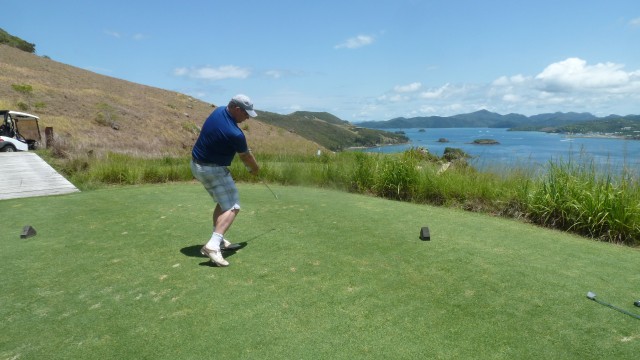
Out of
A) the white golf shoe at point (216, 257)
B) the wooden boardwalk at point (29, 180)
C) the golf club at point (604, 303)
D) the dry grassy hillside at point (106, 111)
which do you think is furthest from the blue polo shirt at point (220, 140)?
the dry grassy hillside at point (106, 111)

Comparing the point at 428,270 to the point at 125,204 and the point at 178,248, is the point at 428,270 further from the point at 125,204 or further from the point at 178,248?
the point at 125,204

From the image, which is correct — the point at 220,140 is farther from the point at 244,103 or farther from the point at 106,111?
the point at 106,111

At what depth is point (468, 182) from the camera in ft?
28.9

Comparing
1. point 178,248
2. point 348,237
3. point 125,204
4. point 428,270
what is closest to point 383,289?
point 428,270

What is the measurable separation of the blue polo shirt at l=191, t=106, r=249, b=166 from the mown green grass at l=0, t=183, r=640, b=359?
3.99ft

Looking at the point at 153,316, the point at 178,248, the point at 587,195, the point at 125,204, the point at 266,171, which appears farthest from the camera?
the point at 266,171

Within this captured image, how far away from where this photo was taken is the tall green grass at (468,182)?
660 centimetres

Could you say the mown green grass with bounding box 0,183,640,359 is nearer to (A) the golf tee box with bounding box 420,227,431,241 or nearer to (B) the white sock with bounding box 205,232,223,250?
(A) the golf tee box with bounding box 420,227,431,241

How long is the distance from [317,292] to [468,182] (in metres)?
5.82

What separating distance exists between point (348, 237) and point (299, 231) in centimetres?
75

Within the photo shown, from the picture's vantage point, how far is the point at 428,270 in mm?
4484

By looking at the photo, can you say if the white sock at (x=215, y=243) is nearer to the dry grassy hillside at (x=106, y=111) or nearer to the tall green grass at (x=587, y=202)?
the tall green grass at (x=587, y=202)

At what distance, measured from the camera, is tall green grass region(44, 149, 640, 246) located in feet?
21.6

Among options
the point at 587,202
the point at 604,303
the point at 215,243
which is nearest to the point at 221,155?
the point at 215,243
